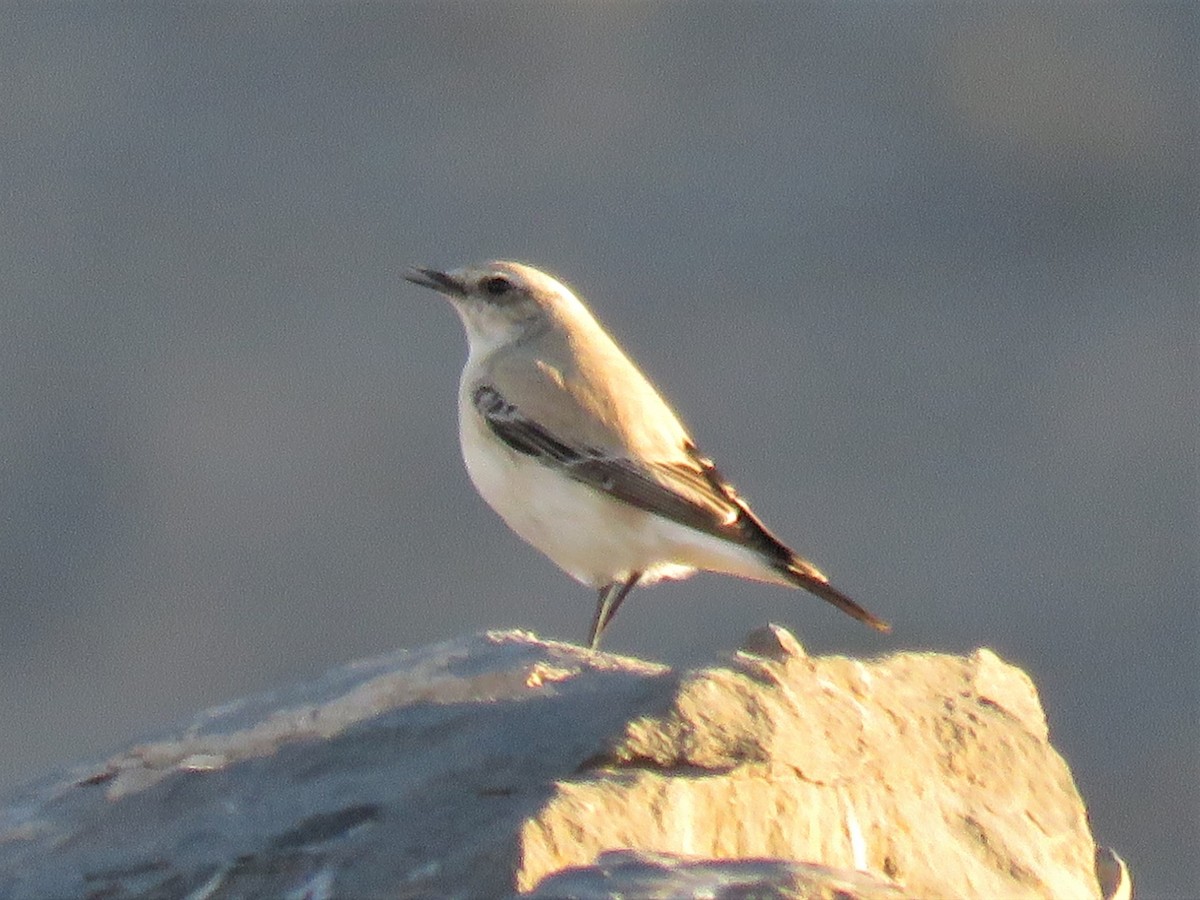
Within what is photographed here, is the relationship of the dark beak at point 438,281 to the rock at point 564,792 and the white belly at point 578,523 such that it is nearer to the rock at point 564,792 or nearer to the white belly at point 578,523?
the white belly at point 578,523

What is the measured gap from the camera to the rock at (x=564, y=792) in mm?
6188

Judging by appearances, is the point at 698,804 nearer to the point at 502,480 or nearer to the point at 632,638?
the point at 502,480

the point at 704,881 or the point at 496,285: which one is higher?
the point at 496,285

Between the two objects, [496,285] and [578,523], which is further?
[496,285]

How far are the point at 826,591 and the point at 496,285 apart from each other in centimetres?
215

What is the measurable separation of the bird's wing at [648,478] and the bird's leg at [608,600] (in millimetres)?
444

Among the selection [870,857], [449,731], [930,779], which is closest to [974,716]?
[930,779]

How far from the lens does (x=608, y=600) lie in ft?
32.6

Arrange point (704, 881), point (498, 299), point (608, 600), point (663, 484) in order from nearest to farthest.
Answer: point (704, 881) → point (663, 484) → point (608, 600) → point (498, 299)

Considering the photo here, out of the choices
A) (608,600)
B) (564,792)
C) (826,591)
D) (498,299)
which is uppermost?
(498,299)

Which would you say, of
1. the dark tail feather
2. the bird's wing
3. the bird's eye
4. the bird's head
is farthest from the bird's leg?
the bird's eye

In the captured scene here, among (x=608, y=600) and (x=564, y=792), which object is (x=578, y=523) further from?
(x=564, y=792)

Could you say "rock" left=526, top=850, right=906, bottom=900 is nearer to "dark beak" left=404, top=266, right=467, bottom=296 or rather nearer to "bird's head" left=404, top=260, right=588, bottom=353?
"bird's head" left=404, top=260, right=588, bottom=353

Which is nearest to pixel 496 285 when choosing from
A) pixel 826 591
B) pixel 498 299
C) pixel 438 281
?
pixel 498 299
